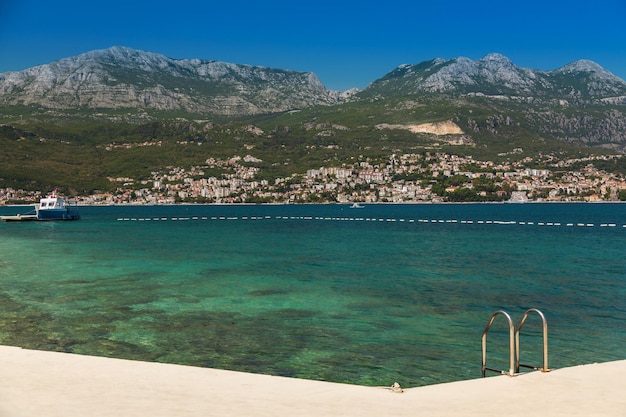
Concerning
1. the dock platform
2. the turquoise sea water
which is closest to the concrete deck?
the turquoise sea water

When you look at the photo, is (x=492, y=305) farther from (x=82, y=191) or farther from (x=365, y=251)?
(x=82, y=191)

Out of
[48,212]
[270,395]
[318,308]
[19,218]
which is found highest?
[48,212]

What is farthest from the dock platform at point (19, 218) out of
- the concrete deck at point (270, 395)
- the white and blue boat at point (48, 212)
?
the concrete deck at point (270, 395)

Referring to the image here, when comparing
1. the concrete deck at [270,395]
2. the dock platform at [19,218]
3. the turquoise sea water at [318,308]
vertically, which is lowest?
the turquoise sea water at [318,308]

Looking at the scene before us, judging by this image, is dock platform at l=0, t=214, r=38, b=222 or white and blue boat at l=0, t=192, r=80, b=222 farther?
dock platform at l=0, t=214, r=38, b=222

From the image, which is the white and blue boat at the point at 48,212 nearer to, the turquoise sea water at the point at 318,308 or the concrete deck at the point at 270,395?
the turquoise sea water at the point at 318,308

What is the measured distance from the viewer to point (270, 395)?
9242 millimetres

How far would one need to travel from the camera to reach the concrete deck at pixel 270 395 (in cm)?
813

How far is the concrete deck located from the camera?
813cm

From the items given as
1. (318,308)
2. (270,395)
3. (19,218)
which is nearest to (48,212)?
(19,218)

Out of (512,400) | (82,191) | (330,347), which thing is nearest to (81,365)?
(330,347)

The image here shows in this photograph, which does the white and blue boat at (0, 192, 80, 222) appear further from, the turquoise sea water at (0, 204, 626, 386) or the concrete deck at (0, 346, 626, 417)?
the concrete deck at (0, 346, 626, 417)

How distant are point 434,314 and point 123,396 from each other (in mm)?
14333

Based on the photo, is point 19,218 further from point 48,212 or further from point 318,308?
point 318,308
